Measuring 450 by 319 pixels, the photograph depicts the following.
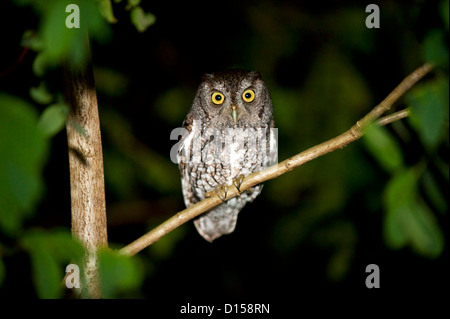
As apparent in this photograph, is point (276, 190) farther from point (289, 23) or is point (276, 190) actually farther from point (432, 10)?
point (432, 10)

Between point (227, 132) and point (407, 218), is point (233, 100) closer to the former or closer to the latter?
point (227, 132)

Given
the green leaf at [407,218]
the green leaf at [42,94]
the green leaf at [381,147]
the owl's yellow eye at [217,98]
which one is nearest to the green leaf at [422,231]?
the green leaf at [407,218]

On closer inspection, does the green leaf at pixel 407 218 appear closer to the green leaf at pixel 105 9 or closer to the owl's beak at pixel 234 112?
the green leaf at pixel 105 9

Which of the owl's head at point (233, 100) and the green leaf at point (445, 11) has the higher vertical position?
the owl's head at point (233, 100)

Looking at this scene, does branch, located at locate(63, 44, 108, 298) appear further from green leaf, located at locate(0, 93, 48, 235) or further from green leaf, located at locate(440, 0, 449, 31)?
green leaf, located at locate(440, 0, 449, 31)

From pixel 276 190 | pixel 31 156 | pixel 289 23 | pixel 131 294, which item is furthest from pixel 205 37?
pixel 31 156

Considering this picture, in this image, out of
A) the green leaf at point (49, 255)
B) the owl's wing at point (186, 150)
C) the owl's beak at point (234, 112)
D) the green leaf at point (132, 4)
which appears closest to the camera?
the green leaf at point (49, 255)

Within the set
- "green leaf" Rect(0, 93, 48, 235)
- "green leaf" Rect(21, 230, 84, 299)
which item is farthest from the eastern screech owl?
"green leaf" Rect(0, 93, 48, 235)
